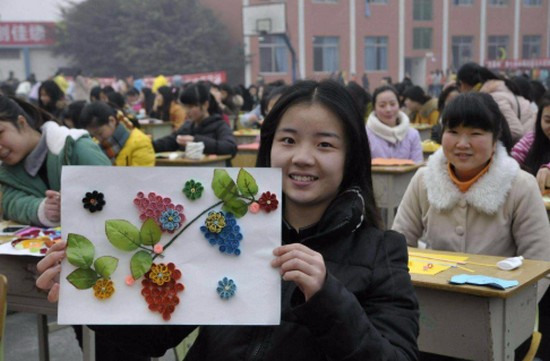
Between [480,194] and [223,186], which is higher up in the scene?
[223,186]

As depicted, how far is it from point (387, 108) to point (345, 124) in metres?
4.38

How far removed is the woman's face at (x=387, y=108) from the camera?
580 centimetres

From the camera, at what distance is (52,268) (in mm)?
1407

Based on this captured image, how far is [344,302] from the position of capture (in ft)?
4.38

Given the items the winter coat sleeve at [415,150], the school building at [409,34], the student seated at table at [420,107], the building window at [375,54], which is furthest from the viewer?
the building window at [375,54]

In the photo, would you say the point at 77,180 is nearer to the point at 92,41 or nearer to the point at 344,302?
the point at 344,302

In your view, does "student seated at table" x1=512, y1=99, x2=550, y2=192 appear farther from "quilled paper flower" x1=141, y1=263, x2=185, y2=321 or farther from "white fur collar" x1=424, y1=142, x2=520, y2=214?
"quilled paper flower" x1=141, y1=263, x2=185, y2=321

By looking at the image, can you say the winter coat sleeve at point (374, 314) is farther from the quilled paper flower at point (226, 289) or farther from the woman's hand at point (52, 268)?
the woman's hand at point (52, 268)

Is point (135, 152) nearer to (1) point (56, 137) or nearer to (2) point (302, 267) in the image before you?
(1) point (56, 137)

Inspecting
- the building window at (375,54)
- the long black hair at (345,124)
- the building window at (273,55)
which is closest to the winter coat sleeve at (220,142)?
the long black hair at (345,124)

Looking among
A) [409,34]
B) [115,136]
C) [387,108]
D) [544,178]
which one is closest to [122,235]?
[544,178]

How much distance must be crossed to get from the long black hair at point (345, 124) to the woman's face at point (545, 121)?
8.56 ft

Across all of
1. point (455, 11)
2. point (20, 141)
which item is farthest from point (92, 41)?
point (20, 141)

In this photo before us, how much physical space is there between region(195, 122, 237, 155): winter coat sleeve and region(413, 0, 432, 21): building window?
22914 millimetres
